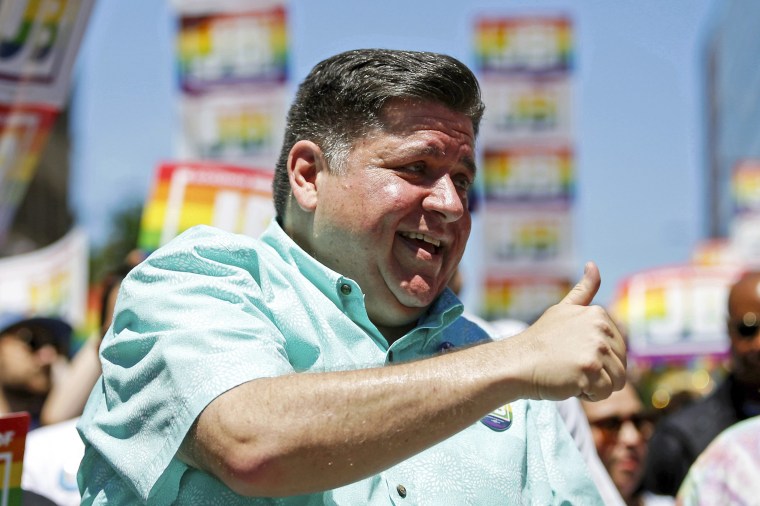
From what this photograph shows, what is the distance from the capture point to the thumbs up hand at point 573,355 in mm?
1908

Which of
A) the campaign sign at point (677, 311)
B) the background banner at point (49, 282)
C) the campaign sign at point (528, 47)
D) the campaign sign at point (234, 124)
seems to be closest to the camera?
the background banner at point (49, 282)

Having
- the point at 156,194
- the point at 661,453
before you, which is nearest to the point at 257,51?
the point at 156,194

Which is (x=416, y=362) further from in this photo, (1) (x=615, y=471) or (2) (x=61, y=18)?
(2) (x=61, y=18)

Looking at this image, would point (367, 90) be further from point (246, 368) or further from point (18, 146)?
point (18, 146)

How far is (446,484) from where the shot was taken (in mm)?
2301

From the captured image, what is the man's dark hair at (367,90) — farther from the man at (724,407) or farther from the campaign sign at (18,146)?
the campaign sign at (18,146)

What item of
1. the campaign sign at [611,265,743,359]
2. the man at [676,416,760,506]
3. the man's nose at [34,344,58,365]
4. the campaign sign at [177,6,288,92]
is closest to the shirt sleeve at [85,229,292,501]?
the man at [676,416,760,506]

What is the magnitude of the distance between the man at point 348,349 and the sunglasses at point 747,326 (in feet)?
7.70

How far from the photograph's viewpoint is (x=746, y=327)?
15.9 ft

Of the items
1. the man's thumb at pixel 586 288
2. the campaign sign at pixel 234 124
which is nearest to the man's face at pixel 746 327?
the man's thumb at pixel 586 288

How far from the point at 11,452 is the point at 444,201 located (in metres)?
1.01

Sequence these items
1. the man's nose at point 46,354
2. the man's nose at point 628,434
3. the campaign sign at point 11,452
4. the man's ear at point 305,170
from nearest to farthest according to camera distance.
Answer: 1. the campaign sign at point 11,452
2. the man's ear at point 305,170
3. the man's nose at point 628,434
4. the man's nose at point 46,354

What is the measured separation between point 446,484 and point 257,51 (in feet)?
24.2

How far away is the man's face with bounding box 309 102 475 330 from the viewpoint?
2.40m
